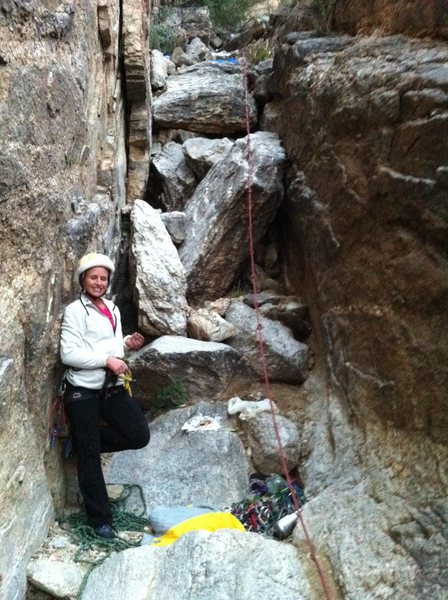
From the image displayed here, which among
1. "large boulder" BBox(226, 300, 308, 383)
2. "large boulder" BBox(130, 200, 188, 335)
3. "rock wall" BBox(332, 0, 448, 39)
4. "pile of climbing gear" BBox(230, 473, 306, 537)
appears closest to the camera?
"pile of climbing gear" BBox(230, 473, 306, 537)

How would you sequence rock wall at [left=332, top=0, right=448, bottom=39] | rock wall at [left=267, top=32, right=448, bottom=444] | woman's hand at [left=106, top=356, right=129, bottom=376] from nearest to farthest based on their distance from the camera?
rock wall at [left=267, top=32, right=448, bottom=444]
woman's hand at [left=106, top=356, right=129, bottom=376]
rock wall at [left=332, top=0, right=448, bottom=39]

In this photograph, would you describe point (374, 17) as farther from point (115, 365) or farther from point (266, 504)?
point (266, 504)

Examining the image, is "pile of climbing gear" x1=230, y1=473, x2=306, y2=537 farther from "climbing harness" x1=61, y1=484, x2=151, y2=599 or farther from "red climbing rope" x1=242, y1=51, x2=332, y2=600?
"climbing harness" x1=61, y1=484, x2=151, y2=599

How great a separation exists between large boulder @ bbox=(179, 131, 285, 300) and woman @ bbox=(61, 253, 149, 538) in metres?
2.40

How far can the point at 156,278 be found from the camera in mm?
5750

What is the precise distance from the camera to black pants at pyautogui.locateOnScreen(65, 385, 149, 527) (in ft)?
12.3

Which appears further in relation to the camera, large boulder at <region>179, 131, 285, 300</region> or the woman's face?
large boulder at <region>179, 131, 285, 300</region>

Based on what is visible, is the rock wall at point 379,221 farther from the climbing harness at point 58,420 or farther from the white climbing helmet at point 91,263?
the climbing harness at point 58,420

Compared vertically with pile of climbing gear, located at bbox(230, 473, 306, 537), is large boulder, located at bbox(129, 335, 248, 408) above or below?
above

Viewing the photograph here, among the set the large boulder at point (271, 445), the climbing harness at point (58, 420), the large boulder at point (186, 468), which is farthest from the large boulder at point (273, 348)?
the climbing harness at point (58, 420)

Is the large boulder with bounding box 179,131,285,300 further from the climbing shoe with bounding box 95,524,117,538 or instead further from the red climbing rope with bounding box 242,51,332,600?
the climbing shoe with bounding box 95,524,117,538

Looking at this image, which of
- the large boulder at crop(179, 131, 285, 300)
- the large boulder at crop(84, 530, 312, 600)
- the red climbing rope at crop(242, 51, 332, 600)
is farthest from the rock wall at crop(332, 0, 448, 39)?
the large boulder at crop(84, 530, 312, 600)

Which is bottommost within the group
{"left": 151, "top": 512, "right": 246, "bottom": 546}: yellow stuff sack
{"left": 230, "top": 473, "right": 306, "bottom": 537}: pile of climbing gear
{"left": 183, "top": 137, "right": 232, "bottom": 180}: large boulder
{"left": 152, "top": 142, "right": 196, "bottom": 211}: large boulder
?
{"left": 230, "top": 473, "right": 306, "bottom": 537}: pile of climbing gear

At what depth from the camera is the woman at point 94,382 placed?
3696mm
